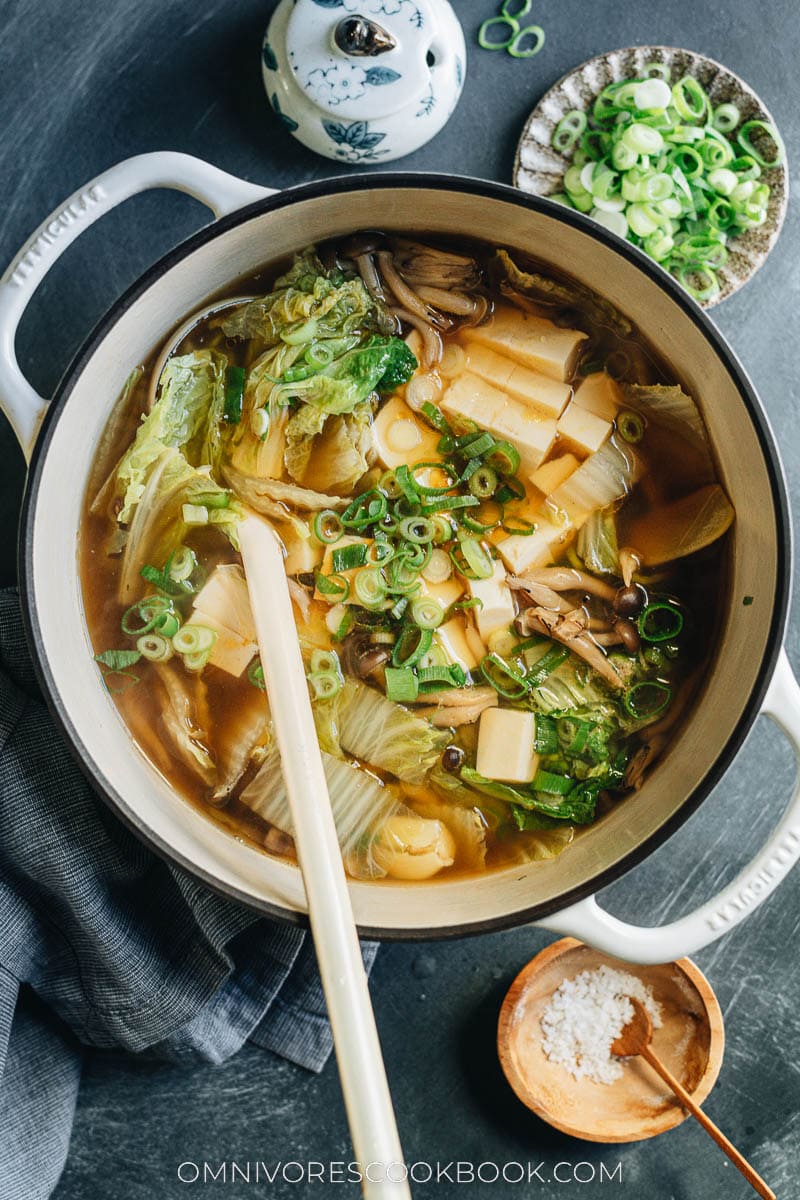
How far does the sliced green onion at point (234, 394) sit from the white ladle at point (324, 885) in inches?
14.2

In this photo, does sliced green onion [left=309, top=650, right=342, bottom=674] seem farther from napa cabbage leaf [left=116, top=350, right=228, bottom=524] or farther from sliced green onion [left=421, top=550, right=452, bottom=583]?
napa cabbage leaf [left=116, top=350, right=228, bottom=524]

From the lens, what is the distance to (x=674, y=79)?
97.7 inches

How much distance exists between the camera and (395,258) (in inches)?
89.6

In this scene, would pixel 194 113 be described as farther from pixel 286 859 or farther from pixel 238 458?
pixel 286 859

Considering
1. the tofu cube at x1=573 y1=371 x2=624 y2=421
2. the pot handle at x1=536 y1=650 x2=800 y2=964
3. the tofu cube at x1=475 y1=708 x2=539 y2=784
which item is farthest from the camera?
the tofu cube at x1=573 y1=371 x2=624 y2=421

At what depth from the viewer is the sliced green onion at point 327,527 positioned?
87.5 inches

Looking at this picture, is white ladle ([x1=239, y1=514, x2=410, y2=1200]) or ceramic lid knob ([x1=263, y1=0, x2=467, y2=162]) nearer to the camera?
white ladle ([x1=239, y1=514, x2=410, y2=1200])

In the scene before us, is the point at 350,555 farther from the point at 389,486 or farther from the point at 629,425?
the point at 629,425

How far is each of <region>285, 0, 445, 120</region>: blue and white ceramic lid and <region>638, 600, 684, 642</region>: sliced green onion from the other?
4.15 ft

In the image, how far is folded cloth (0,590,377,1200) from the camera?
2.25m

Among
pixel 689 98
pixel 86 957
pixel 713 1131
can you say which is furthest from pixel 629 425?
pixel 86 957

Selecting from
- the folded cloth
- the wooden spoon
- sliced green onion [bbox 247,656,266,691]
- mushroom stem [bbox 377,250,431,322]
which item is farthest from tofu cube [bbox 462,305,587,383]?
the wooden spoon

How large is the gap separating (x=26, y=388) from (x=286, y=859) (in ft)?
3.72

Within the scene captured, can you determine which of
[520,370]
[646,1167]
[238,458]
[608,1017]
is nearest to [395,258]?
[520,370]
